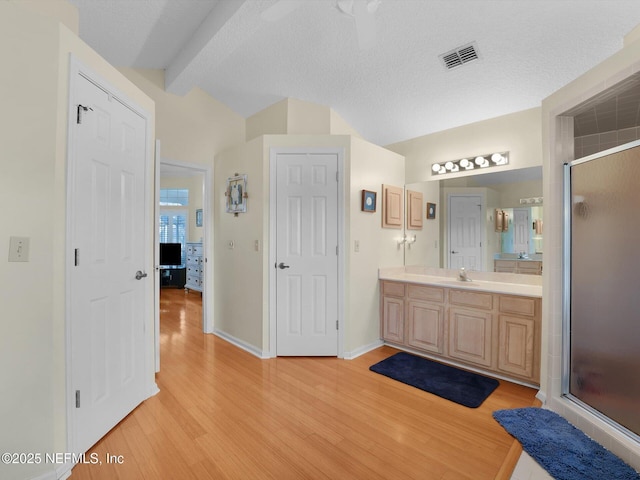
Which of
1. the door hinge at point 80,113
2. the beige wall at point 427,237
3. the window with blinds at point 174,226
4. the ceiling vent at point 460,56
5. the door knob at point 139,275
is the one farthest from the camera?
the window with blinds at point 174,226

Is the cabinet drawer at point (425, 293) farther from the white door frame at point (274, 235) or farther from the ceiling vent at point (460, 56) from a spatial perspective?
the ceiling vent at point (460, 56)

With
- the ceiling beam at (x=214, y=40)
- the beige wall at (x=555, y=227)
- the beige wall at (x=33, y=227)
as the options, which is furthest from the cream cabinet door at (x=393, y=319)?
the ceiling beam at (x=214, y=40)

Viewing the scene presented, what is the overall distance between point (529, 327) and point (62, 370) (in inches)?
126

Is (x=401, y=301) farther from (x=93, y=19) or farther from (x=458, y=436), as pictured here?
(x=93, y=19)

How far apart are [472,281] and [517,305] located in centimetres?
67

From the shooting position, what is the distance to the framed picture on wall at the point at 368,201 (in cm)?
335

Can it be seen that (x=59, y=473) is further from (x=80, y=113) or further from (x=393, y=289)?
(x=393, y=289)

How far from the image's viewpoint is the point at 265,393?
2480mm

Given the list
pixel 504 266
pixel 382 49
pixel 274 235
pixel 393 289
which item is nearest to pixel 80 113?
pixel 274 235

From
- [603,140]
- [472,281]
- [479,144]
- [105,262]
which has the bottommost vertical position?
[472,281]

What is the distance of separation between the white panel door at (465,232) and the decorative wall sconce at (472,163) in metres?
0.35

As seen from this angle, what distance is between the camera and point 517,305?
8.63 feet

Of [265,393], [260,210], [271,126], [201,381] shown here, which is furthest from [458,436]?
[271,126]

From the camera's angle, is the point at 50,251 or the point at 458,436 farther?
the point at 458,436
